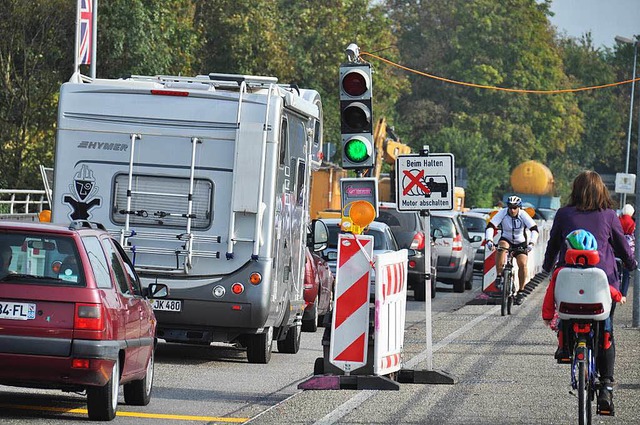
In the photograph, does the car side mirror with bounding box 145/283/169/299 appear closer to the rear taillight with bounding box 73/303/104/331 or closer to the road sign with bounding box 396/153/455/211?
the rear taillight with bounding box 73/303/104/331

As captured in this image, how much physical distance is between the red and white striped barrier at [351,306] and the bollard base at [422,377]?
3.74 feet

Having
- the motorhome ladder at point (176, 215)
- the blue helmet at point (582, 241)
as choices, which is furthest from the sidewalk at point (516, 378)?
the motorhome ladder at point (176, 215)

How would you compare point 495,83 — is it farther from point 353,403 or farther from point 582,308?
point 582,308

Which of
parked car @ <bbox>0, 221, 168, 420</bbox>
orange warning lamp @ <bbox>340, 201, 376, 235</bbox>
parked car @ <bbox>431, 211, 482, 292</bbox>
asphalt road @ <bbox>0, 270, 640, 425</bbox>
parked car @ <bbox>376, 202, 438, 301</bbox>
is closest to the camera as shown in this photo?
parked car @ <bbox>0, 221, 168, 420</bbox>

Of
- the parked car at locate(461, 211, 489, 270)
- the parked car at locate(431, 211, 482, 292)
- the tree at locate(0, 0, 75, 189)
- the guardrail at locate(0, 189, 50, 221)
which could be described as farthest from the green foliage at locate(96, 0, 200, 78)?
the parked car at locate(431, 211, 482, 292)

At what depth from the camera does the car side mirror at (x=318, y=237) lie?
1814cm

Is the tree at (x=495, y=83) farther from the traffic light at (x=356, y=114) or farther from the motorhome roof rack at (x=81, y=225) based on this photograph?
the motorhome roof rack at (x=81, y=225)

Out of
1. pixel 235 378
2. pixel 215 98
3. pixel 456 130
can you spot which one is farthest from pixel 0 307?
pixel 456 130

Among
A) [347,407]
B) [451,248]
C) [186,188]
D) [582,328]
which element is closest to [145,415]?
[347,407]

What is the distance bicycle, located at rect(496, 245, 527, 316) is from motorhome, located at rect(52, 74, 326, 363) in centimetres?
898

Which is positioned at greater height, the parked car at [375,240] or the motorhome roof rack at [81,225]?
the motorhome roof rack at [81,225]

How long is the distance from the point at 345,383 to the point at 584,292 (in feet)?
9.09

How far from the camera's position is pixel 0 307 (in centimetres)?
1043

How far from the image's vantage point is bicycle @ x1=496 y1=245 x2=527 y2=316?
23938 millimetres
